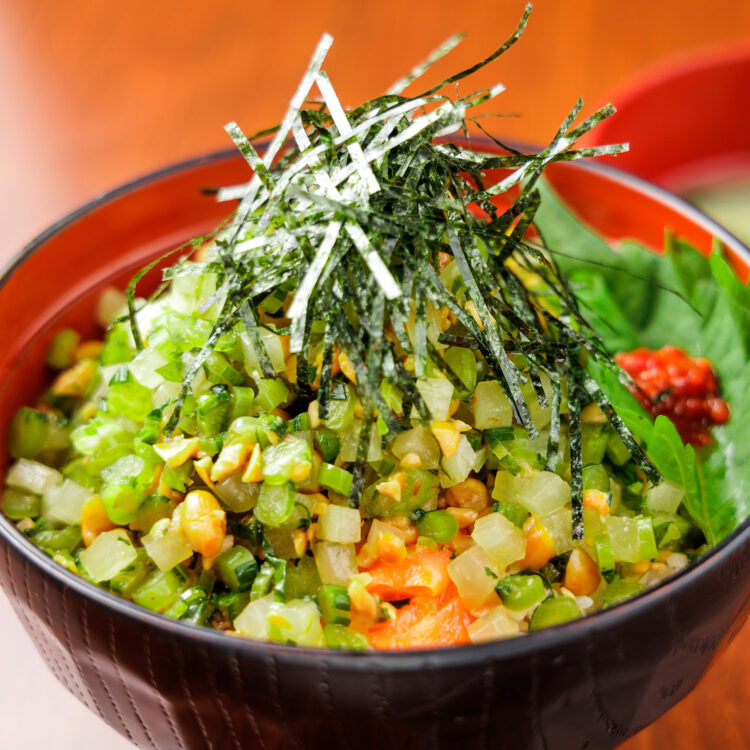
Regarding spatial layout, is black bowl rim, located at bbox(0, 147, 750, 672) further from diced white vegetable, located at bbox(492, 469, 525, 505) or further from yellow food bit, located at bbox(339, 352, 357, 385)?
yellow food bit, located at bbox(339, 352, 357, 385)

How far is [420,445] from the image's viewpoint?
1.15m

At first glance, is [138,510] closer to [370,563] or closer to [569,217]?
[370,563]

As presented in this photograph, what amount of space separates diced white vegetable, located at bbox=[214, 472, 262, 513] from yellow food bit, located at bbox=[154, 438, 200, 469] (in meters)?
0.06

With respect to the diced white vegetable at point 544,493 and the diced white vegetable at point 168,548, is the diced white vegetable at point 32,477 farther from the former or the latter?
the diced white vegetable at point 544,493

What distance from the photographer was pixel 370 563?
1.11 metres

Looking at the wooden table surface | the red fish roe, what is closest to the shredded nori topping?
the red fish roe

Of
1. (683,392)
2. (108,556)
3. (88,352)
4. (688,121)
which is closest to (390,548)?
(108,556)

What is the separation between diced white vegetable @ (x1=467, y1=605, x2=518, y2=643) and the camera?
3.44 feet

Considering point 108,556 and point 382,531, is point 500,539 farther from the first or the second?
point 108,556

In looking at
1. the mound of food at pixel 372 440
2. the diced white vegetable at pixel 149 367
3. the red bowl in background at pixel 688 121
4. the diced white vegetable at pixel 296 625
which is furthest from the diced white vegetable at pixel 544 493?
the red bowl in background at pixel 688 121

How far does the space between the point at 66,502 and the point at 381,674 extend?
0.63 metres

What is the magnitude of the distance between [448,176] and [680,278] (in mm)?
571

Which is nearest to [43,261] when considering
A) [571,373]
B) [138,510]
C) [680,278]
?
[138,510]

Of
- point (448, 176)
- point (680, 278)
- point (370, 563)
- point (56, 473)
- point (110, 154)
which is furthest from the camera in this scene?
point (110, 154)
